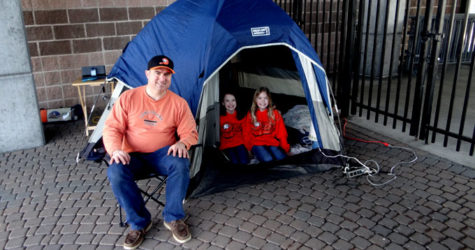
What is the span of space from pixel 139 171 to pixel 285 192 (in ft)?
4.80

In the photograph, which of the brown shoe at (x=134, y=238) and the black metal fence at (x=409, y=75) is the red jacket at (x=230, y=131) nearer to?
the brown shoe at (x=134, y=238)

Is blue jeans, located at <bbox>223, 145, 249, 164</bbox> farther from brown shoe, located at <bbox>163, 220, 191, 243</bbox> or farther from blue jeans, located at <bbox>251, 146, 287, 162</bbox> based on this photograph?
brown shoe, located at <bbox>163, 220, 191, 243</bbox>

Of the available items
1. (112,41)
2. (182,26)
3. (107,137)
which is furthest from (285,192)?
(112,41)

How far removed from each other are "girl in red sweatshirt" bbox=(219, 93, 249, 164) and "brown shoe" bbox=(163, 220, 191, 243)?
1.35m

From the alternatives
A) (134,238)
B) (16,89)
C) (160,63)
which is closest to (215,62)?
(160,63)

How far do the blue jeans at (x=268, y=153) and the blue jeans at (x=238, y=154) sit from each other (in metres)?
0.12

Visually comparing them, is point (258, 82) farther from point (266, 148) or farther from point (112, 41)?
point (112, 41)

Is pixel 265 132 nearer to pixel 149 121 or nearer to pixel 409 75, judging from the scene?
pixel 149 121

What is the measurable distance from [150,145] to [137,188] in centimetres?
43

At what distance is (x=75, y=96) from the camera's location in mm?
6828

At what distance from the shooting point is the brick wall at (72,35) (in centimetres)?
630

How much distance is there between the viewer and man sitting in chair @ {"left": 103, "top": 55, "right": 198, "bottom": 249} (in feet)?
10.8

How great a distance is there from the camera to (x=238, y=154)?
4594mm

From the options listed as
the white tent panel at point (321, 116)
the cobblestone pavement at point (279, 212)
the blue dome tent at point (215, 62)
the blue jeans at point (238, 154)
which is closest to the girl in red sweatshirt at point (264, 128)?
the blue jeans at point (238, 154)
